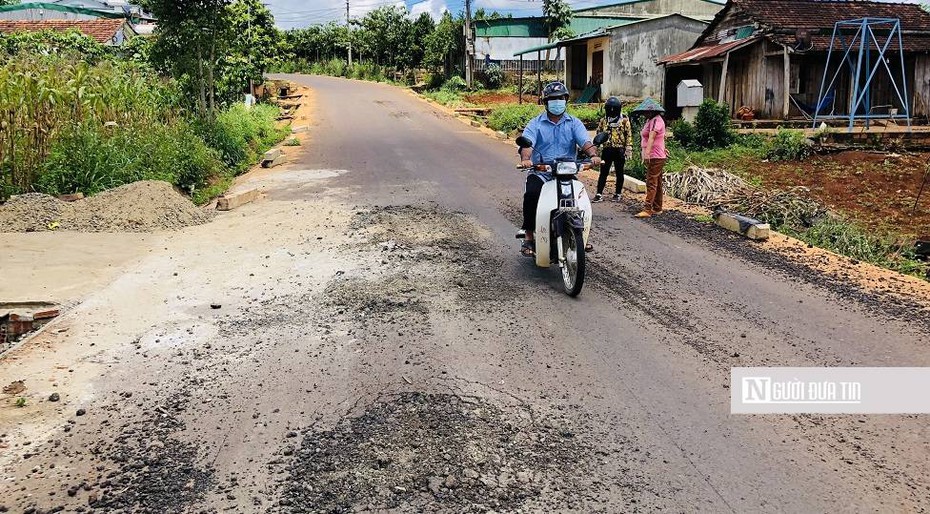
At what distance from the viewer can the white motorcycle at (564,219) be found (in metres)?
6.35

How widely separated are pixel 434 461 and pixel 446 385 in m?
0.95

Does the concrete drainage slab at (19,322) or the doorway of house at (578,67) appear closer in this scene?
the concrete drainage slab at (19,322)

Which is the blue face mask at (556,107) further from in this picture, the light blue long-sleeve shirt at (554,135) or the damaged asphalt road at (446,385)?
the damaged asphalt road at (446,385)

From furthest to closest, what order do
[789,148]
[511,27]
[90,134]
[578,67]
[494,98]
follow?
[511,27] < [494,98] < [578,67] < [789,148] < [90,134]

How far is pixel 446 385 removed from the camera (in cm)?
461

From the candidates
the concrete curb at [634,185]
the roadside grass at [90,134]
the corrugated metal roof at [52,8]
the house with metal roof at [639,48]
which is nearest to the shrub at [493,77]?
the house with metal roof at [639,48]

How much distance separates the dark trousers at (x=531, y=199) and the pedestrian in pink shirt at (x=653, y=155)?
3.45 m

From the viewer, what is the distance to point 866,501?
3354 mm

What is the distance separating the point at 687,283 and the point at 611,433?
10.9 feet

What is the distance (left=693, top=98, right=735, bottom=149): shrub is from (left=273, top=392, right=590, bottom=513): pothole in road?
14904mm

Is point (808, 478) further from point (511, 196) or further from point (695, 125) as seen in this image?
point (695, 125)

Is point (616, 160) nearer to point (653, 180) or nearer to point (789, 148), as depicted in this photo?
point (653, 180)

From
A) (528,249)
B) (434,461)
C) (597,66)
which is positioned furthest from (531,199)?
(597,66)

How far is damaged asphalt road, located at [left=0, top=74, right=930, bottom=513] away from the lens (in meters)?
3.49
